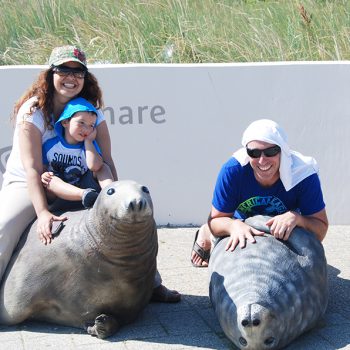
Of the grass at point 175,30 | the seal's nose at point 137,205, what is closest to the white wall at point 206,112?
the grass at point 175,30

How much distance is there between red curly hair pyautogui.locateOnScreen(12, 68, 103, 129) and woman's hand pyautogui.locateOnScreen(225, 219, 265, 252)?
126 cm

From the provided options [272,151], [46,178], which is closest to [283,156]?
[272,151]

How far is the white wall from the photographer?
288 inches

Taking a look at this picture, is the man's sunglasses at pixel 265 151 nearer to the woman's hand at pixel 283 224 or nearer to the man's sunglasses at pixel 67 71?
the woman's hand at pixel 283 224

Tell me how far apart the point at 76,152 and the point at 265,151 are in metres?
1.18

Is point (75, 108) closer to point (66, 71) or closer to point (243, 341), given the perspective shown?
point (66, 71)

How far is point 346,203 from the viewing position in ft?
24.7

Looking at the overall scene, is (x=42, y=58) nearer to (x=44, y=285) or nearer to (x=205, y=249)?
(x=205, y=249)

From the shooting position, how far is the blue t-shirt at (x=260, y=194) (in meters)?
5.23

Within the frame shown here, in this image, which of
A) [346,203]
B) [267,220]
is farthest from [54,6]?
[267,220]

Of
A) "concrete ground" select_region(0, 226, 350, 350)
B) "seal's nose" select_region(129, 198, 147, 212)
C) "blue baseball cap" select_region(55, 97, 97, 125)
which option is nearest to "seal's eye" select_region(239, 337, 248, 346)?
"concrete ground" select_region(0, 226, 350, 350)

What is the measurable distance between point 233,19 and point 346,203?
3065 millimetres

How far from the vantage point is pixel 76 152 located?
5270mm

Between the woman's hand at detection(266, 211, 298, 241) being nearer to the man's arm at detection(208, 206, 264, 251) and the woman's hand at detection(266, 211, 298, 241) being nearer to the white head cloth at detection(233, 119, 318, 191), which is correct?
the man's arm at detection(208, 206, 264, 251)
